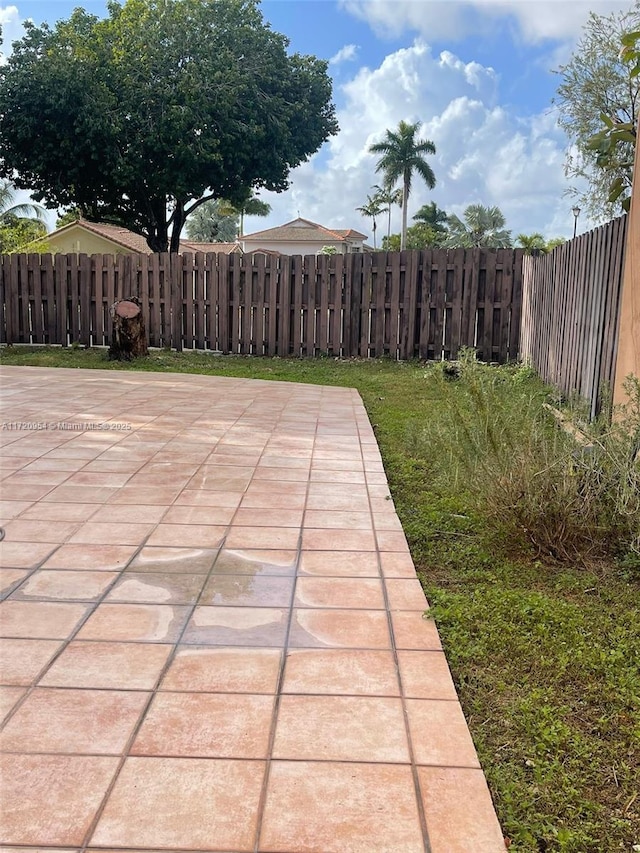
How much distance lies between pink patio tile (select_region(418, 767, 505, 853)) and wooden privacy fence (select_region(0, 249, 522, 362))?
9.12 meters

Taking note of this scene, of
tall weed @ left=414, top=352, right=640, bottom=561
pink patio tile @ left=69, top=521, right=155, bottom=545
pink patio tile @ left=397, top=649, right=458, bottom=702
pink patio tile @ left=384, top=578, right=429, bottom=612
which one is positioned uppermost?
tall weed @ left=414, top=352, right=640, bottom=561

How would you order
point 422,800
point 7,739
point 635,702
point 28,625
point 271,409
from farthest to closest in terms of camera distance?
point 271,409 < point 28,625 < point 635,702 < point 7,739 < point 422,800

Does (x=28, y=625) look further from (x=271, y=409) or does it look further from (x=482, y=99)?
(x=482, y=99)

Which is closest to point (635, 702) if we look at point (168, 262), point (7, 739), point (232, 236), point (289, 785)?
point (289, 785)

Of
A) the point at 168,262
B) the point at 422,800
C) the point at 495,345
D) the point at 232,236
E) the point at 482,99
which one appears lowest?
the point at 422,800

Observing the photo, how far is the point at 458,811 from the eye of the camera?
1661mm

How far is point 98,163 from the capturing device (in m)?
21.0

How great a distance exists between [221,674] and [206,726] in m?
0.28

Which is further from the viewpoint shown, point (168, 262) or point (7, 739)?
point (168, 262)

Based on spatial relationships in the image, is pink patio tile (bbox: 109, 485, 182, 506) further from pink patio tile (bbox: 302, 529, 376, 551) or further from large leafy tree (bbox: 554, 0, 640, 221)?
large leafy tree (bbox: 554, 0, 640, 221)

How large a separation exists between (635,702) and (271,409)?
5.13 meters

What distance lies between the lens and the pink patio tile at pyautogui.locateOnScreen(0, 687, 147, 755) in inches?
73.3

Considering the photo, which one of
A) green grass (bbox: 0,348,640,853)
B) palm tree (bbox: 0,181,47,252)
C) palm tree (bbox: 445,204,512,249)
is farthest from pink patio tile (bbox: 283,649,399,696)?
palm tree (bbox: 445,204,512,249)

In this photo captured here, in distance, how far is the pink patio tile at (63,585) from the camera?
2756mm
